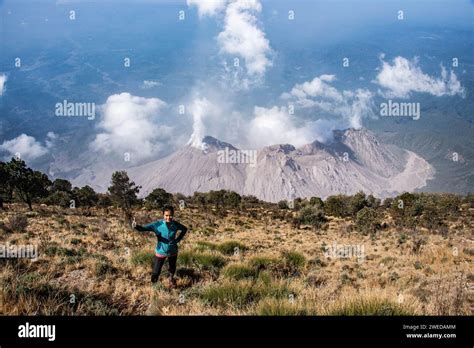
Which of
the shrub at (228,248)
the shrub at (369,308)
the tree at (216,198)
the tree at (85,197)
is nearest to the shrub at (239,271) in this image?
the shrub at (369,308)

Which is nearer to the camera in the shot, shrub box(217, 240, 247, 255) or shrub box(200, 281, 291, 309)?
shrub box(200, 281, 291, 309)

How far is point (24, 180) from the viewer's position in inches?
1444

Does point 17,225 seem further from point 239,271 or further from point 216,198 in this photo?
point 216,198

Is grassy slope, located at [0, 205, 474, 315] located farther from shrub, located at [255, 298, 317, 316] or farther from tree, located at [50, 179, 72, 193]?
tree, located at [50, 179, 72, 193]

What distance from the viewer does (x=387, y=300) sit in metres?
6.08

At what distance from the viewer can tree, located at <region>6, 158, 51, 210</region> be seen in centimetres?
3631

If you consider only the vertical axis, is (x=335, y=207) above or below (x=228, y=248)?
above

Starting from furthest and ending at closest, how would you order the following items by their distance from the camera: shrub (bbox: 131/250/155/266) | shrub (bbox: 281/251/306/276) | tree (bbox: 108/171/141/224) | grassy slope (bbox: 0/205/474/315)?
tree (bbox: 108/171/141/224)
shrub (bbox: 281/251/306/276)
shrub (bbox: 131/250/155/266)
grassy slope (bbox: 0/205/474/315)

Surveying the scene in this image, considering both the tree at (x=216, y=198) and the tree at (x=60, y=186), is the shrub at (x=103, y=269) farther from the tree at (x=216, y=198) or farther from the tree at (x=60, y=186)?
the tree at (x=216, y=198)

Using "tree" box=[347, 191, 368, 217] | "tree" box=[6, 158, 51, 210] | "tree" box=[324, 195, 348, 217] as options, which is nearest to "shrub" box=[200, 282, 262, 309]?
"tree" box=[6, 158, 51, 210]

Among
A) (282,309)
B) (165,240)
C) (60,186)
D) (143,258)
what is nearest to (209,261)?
(143,258)

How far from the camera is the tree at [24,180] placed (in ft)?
119
